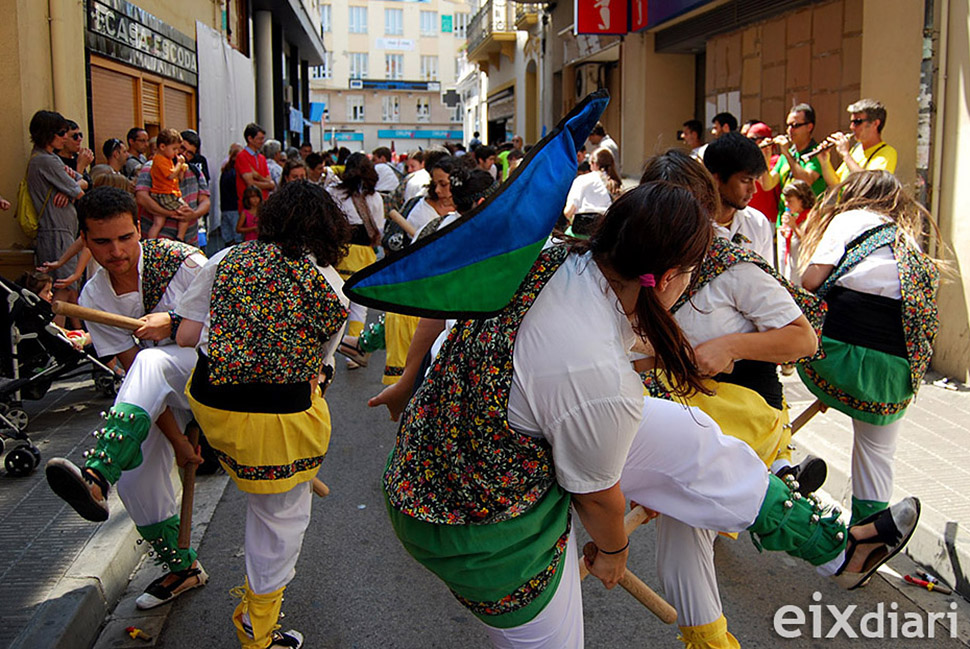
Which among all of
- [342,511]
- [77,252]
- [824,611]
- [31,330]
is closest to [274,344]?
[342,511]

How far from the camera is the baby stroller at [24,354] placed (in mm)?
5629

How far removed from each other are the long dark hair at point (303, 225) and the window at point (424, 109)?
2773 inches


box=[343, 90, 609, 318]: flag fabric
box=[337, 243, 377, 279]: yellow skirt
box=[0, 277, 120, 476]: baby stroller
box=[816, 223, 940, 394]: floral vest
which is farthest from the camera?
box=[337, 243, 377, 279]: yellow skirt

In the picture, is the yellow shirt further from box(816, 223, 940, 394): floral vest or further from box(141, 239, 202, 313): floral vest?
box(141, 239, 202, 313): floral vest

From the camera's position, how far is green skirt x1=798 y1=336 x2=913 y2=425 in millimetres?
3980

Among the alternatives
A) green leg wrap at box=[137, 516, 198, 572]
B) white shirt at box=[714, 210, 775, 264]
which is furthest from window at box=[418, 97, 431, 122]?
green leg wrap at box=[137, 516, 198, 572]

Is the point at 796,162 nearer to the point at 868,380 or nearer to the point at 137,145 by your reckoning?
the point at 868,380

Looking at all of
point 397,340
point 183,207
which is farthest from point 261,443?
point 183,207

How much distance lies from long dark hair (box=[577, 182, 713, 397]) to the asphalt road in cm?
187

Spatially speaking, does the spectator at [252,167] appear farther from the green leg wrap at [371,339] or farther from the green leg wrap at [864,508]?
the green leg wrap at [864,508]

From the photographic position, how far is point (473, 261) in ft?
6.53

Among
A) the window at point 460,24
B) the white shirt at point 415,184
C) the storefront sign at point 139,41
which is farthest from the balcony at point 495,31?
the window at point 460,24

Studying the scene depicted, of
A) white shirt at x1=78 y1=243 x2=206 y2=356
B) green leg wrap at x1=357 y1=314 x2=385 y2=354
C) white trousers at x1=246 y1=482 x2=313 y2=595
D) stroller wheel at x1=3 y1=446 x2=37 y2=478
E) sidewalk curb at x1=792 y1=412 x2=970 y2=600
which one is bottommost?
sidewalk curb at x1=792 y1=412 x2=970 y2=600

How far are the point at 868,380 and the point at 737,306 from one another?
118 cm
